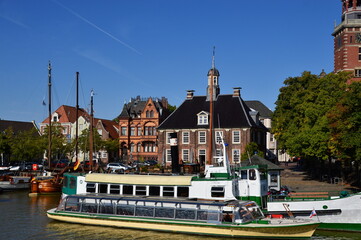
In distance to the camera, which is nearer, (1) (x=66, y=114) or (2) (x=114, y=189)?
(2) (x=114, y=189)

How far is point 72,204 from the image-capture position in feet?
95.6

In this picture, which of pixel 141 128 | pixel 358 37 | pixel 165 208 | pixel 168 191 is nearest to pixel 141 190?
pixel 168 191

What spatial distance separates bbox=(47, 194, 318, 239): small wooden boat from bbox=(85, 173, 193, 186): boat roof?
1.39 meters

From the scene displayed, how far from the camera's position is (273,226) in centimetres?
2306

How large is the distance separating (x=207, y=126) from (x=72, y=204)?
38287 millimetres

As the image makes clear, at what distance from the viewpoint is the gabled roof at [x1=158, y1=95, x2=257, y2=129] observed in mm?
63938

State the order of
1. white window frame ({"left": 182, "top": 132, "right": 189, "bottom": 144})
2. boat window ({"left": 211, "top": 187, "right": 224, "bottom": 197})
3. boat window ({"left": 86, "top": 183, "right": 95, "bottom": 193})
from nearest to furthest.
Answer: boat window ({"left": 211, "top": 187, "right": 224, "bottom": 197}) → boat window ({"left": 86, "top": 183, "right": 95, "bottom": 193}) → white window frame ({"left": 182, "top": 132, "right": 189, "bottom": 144})

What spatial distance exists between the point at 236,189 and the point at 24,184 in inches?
1374

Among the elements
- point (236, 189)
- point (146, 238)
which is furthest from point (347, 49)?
point (146, 238)

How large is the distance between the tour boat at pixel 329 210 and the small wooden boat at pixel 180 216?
2.94 meters

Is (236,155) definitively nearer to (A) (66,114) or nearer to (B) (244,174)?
(B) (244,174)

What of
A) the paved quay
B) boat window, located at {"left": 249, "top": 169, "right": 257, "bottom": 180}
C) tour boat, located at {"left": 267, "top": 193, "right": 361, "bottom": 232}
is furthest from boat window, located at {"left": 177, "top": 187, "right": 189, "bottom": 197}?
the paved quay

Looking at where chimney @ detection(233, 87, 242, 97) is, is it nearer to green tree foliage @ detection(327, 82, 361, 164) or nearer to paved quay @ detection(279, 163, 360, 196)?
paved quay @ detection(279, 163, 360, 196)

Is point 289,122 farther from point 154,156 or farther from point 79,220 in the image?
point 79,220
